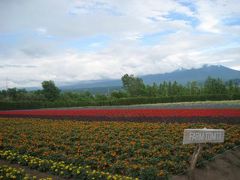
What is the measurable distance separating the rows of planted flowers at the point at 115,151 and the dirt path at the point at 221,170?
0.82ft

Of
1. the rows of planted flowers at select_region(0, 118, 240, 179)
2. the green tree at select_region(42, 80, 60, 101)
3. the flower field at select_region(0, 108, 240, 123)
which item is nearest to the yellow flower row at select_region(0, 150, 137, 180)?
the rows of planted flowers at select_region(0, 118, 240, 179)

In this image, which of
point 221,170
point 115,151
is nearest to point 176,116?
point 115,151

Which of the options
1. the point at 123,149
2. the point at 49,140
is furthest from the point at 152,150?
the point at 49,140

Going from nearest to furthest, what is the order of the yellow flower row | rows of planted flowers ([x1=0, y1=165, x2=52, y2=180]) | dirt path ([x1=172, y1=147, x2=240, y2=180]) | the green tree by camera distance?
the yellow flower row
rows of planted flowers ([x1=0, y1=165, x2=52, y2=180])
dirt path ([x1=172, y1=147, x2=240, y2=180])
the green tree

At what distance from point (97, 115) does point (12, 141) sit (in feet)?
22.1

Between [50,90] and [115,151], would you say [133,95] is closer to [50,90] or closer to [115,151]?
[50,90]

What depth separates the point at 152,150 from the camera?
816 cm

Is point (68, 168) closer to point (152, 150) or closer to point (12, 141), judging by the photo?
point (152, 150)

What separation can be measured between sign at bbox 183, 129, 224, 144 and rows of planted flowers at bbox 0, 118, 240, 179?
1.22m

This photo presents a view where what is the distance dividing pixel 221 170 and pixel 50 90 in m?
54.9

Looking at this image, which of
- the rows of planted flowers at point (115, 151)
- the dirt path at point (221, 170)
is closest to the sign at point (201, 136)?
the rows of planted flowers at point (115, 151)

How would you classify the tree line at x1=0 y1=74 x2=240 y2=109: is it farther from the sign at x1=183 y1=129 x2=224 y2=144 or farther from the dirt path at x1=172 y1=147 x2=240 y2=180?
the sign at x1=183 y1=129 x2=224 y2=144

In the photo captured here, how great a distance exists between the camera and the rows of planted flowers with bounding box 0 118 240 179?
23.0 feet

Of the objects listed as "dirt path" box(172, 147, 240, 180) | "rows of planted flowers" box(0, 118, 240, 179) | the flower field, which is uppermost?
the flower field
